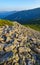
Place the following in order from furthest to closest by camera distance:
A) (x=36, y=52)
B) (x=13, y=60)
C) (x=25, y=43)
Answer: (x=25, y=43)
(x=36, y=52)
(x=13, y=60)

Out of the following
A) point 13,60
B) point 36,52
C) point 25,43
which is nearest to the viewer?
point 13,60

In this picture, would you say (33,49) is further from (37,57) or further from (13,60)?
(13,60)

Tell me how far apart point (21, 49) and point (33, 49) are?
11.3 feet

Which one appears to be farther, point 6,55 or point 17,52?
point 17,52

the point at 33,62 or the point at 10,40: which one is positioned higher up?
the point at 10,40

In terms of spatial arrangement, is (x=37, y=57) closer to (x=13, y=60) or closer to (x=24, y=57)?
(x=24, y=57)

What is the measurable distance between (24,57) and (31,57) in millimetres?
1407

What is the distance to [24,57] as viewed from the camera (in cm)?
3164

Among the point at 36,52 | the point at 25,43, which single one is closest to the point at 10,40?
the point at 25,43

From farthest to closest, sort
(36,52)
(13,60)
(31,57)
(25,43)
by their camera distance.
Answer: (25,43)
(36,52)
(31,57)
(13,60)

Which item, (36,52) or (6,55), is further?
(36,52)

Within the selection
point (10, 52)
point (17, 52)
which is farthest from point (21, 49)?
point (10, 52)

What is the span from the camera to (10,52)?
31.0 meters

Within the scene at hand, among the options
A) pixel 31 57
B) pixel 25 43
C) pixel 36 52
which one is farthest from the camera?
pixel 25 43
